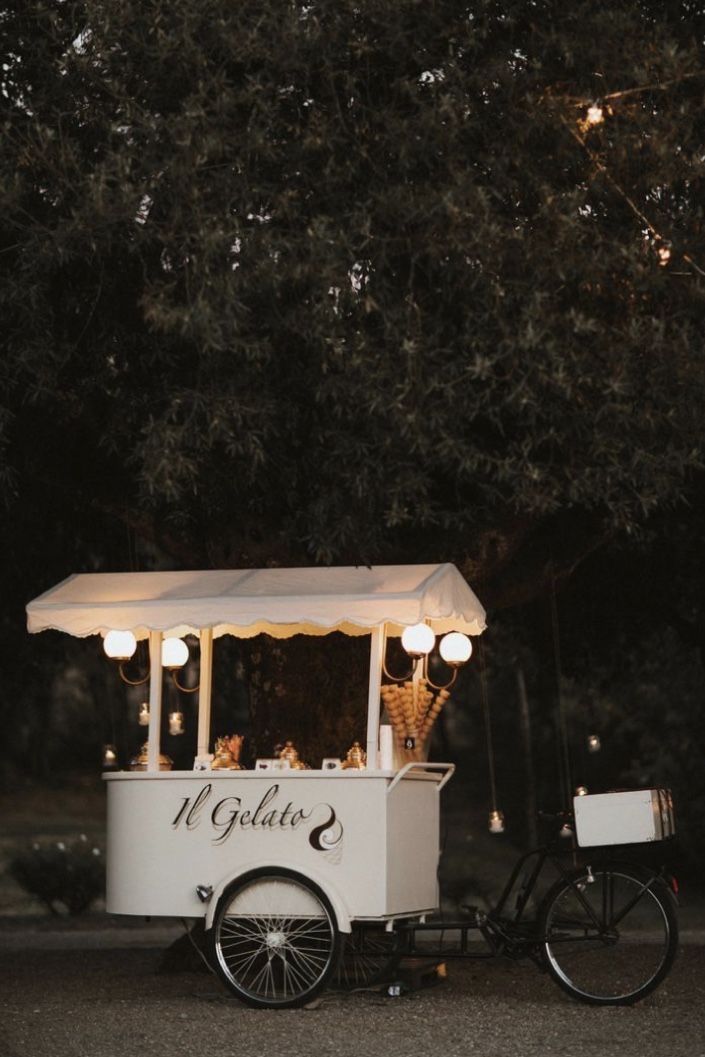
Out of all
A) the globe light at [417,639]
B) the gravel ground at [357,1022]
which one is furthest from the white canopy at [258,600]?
the gravel ground at [357,1022]

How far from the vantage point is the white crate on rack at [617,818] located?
30.0 feet

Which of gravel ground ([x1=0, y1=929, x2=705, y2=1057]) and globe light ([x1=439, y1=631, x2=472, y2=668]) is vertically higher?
globe light ([x1=439, y1=631, x2=472, y2=668])

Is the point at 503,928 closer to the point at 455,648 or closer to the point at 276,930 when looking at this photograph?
the point at 276,930

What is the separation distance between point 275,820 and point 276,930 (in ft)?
1.97

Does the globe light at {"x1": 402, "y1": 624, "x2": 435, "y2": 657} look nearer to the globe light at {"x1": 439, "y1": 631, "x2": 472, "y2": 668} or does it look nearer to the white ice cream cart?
the white ice cream cart

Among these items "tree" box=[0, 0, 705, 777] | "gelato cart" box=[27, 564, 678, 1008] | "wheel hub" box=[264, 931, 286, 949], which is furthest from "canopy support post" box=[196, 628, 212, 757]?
"wheel hub" box=[264, 931, 286, 949]

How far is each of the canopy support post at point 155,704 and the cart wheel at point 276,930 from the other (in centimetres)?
94

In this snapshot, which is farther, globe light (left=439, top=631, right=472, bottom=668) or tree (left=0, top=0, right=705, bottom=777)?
globe light (left=439, top=631, right=472, bottom=668)

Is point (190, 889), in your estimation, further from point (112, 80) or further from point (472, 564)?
point (112, 80)

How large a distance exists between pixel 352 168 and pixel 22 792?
740 inches

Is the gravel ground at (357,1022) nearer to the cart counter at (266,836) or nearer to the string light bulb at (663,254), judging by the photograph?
the cart counter at (266,836)

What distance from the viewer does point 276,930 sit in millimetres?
9195

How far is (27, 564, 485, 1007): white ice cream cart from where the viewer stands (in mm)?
9156

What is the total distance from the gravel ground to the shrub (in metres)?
13.6
